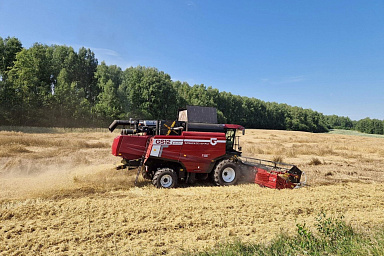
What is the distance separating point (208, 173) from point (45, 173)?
808cm

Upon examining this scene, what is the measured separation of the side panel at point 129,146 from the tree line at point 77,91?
36.4 m

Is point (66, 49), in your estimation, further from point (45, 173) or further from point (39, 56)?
point (45, 173)

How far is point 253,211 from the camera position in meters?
6.97

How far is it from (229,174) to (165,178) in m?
2.94

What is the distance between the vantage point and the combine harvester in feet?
31.2

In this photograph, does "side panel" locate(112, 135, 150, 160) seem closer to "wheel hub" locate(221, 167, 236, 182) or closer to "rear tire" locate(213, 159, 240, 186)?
"rear tire" locate(213, 159, 240, 186)

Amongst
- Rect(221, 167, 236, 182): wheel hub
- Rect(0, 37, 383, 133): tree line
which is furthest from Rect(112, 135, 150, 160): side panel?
Rect(0, 37, 383, 133): tree line

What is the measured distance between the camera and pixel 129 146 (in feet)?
31.6

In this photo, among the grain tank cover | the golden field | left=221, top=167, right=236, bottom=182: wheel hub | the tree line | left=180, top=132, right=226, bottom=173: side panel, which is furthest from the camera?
the tree line

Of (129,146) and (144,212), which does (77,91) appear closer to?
(129,146)

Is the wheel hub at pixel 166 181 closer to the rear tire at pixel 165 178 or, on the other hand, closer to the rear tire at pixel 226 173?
the rear tire at pixel 165 178

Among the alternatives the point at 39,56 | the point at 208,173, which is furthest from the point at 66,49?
the point at 208,173

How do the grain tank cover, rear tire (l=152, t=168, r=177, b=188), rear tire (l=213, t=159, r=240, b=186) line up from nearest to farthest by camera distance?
rear tire (l=152, t=168, r=177, b=188) < rear tire (l=213, t=159, r=240, b=186) < the grain tank cover

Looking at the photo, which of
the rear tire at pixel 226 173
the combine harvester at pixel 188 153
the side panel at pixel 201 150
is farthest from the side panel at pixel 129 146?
the rear tire at pixel 226 173
